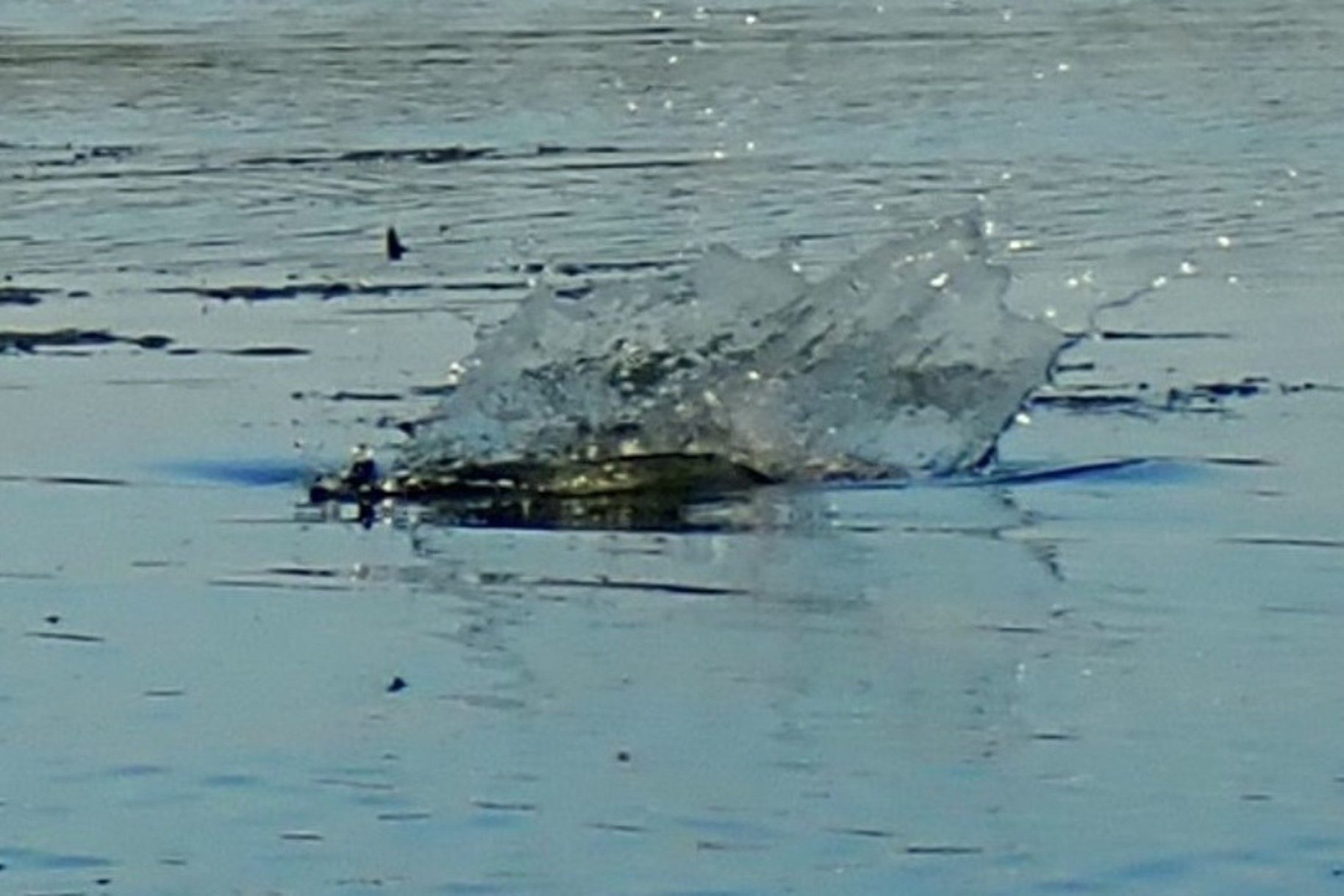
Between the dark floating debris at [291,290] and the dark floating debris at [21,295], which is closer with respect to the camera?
the dark floating debris at [21,295]

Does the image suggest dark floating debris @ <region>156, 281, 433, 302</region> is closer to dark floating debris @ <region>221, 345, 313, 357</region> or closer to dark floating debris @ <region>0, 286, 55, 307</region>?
dark floating debris @ <region>0, 286, 55, 307</region>

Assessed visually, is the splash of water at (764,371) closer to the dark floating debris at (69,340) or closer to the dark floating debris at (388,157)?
the dark floating debris at (69,340)

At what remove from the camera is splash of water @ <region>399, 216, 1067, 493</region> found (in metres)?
12.1

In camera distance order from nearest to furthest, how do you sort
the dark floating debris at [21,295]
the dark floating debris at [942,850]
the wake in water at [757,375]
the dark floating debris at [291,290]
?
the dark floating debris at [942,850] → the wake in water at [757,375] → the dark floating debris at [21,295] → the dark floating debris at [291,290]

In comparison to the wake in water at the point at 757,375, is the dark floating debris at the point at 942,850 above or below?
below

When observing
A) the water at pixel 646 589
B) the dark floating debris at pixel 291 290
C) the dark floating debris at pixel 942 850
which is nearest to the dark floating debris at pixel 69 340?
the water at pixel 646 589

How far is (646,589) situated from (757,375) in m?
2.17

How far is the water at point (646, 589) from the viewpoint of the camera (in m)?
7.61

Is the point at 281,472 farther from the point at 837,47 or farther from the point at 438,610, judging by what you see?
the point at 837,47

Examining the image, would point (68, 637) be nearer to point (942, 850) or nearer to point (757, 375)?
point (942, 850)

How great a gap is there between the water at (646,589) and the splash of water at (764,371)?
31 cm

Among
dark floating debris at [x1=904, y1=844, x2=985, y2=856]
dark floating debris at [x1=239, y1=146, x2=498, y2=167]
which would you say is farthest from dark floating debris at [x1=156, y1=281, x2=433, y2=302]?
dark floating debris at [x1=904, y1=844, x2=985, y2=856]

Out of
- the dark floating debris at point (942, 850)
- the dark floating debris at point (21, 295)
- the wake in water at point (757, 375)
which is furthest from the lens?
the dark floating debris at point (21, 295)

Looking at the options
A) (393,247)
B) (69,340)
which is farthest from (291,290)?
(69,340)
